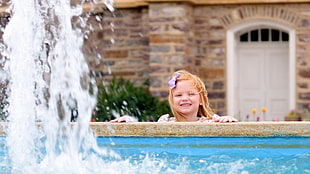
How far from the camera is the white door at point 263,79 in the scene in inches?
514

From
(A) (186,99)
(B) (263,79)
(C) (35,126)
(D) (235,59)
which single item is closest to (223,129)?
(A) (186,99)

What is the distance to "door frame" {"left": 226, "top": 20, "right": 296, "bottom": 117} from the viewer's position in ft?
41.0

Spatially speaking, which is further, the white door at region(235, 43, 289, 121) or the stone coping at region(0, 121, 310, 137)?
the white door at region(235, 43, 289, 121)

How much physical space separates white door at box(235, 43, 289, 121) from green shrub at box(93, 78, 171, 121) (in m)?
2.04

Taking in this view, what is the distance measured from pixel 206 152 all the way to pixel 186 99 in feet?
1.63


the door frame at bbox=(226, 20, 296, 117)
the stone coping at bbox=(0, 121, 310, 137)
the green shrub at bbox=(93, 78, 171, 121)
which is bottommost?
the stone coping at bbox=(0, 121, 310, 137)

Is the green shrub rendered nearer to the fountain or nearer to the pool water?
the fountain

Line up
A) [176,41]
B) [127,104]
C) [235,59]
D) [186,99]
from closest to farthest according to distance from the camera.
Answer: [186,99] < [127,104] < [176,41] < [235,59]

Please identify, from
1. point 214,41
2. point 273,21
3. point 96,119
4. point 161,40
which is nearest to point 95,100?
point 96,119

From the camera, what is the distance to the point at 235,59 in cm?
1304

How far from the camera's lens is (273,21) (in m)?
12.5

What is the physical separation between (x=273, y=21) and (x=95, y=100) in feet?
12.1

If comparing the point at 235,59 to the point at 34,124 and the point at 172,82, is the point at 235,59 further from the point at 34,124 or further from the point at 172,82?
the point at 34,124

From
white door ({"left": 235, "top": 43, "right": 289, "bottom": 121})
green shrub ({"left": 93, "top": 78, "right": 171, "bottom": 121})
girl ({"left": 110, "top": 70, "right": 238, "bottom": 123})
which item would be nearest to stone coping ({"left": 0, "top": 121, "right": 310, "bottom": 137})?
girl ({"left": 110, "top": 70, "right": 238, "bottom": 123})
